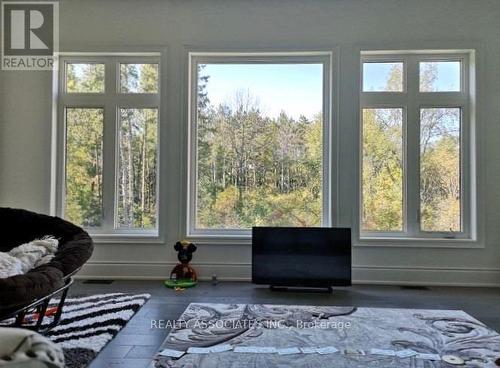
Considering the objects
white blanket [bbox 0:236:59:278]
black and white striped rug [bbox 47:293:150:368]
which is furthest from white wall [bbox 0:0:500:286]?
white blanket [bbox 0:236:59:278]

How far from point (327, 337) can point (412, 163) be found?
230cm

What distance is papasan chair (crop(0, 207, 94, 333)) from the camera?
1517 mm

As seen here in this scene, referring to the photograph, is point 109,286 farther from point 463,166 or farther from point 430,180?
point 463,166

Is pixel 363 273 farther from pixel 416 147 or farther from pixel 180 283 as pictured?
pixel 180 283

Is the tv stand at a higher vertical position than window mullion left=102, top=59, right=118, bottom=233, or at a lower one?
lower

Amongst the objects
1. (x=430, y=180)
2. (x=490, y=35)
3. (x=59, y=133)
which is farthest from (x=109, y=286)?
(x=490, y=35)

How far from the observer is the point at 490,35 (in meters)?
3.78

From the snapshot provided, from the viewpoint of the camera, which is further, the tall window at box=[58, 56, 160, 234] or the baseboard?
the tall window at box=[58, 56, 160, 234]

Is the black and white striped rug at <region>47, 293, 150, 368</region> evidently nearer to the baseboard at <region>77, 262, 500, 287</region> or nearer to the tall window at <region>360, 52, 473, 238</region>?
the baseboard at <region>77, 262, 500, 287</region>

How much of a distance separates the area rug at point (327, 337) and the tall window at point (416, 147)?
1232 millimetres

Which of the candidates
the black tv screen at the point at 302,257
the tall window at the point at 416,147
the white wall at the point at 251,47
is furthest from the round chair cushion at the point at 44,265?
the tall window at the point at 416,147

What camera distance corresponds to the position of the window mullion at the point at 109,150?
402 cm

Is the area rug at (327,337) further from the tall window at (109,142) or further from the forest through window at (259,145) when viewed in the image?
the tall window at (109,142)

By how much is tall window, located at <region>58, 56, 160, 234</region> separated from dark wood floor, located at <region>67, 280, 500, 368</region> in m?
0.78
